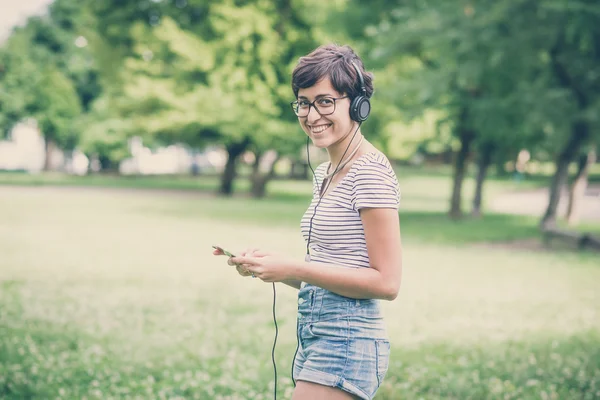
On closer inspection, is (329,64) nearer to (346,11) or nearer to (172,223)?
(172,223)

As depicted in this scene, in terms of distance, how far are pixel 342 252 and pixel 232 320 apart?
22.8 ft

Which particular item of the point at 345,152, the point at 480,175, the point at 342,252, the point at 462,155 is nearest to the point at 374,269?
the point at 342,252

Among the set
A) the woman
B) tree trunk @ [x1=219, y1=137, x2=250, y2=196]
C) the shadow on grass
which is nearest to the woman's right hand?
the woman

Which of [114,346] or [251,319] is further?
[251,319]

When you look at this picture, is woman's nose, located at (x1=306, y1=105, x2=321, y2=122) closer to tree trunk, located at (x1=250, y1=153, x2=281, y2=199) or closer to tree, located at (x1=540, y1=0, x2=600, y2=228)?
tree, located at (x1=540, y1=0, x2=600, y2=228)

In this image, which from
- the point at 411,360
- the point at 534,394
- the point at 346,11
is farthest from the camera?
the point at 346,11

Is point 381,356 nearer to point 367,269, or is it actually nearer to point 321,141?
point 367,269

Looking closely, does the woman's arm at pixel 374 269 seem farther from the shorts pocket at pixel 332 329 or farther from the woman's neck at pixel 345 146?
the woman's neck at pixel 345 146

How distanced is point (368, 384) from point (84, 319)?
23.8 ft

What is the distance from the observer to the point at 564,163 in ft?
70.0

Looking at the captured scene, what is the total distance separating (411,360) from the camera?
7.81 metres

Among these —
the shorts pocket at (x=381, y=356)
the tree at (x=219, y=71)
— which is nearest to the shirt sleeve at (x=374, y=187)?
the shorts pocket at (x=381, y=356)

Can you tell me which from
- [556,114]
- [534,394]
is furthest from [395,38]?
[534,394]

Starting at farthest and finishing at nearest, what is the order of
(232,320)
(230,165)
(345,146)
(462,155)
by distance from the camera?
1. (230,165)
2. (462,155)
3. (232,320)
4. (345,146)
